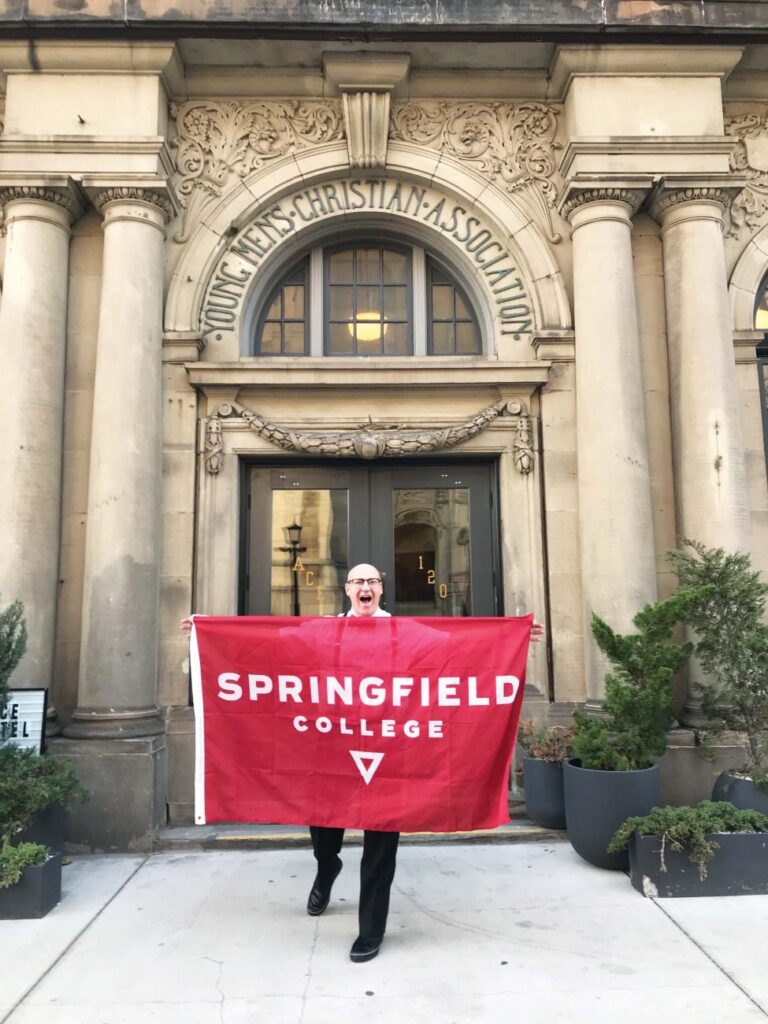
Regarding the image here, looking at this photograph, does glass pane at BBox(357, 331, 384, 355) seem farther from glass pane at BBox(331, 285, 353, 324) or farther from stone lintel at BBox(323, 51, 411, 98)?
stone lintel at BBox(323, 51, 411, 98)

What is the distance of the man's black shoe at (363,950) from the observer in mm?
4219

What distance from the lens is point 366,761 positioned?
15.2 ft

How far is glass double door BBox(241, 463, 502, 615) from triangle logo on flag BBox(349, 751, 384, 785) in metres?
3.04

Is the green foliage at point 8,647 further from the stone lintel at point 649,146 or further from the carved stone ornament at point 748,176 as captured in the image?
the carved stone ornament at point 748,176

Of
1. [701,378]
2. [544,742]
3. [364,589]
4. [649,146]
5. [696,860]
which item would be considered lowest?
[696,860]

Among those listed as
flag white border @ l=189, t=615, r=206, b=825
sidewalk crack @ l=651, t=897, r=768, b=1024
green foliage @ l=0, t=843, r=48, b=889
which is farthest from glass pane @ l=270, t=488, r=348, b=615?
sidewalk crack @ l=651, t=897, r=768, b=1024

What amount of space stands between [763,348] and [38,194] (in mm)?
7476

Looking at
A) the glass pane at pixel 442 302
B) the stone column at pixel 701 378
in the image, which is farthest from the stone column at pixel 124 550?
the stone column at pixel 701 378

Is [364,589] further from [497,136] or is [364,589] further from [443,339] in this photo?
[497,136]

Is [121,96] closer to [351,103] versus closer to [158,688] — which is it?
[351,103]

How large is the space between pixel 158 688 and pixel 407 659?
3.34 metres

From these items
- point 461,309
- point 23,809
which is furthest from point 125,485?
point 461,309

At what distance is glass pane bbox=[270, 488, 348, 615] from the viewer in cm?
770

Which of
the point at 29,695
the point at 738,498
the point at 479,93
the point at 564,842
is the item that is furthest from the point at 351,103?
the point at 564,842
